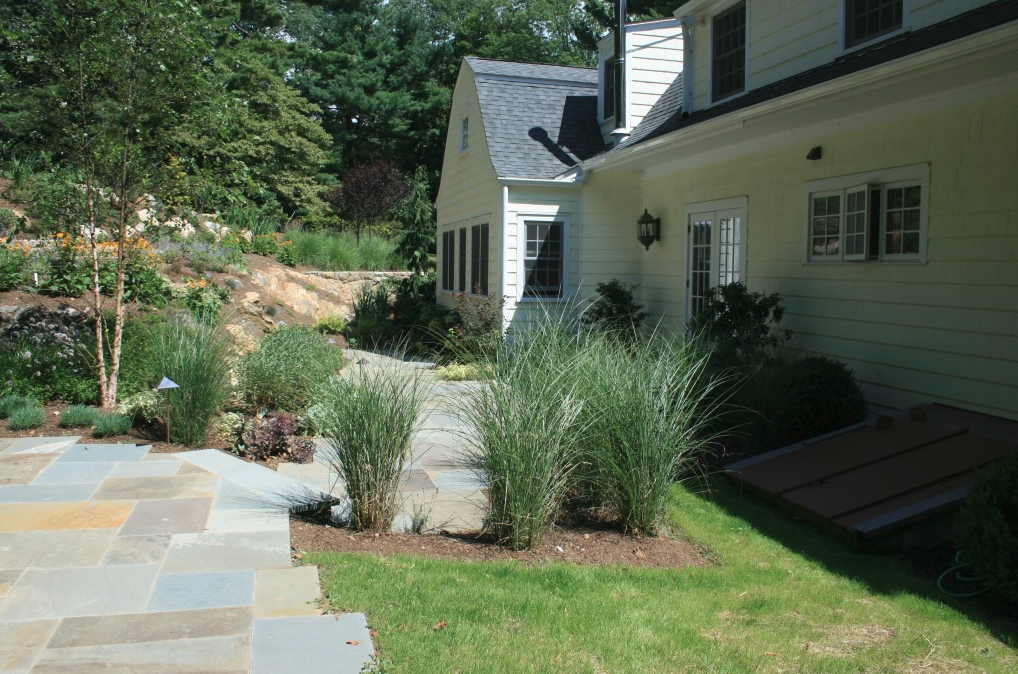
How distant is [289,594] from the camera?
3.89 meters

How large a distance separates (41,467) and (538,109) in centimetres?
1047

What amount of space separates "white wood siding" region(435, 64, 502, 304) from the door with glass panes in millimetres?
3367

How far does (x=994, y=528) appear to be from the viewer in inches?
166

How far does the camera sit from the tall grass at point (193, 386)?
6832mm

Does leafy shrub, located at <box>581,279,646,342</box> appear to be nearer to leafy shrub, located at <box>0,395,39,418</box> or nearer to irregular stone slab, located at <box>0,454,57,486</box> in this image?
leafy shrub, located at <box>0,395,39,418</box>

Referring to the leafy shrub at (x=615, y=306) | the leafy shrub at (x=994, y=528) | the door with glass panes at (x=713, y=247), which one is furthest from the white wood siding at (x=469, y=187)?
the leafy shrub at (x=994, y=528)

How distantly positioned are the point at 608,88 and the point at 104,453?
10.5 m

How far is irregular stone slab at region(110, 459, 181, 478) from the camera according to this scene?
5.89m

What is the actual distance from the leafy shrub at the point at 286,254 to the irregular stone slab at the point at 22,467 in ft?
36.7

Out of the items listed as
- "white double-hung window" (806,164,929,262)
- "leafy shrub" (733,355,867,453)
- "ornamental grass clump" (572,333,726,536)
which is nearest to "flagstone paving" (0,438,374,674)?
"ornamental grass clump" (572,333,726,536)

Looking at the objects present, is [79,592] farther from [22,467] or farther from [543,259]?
[543,259]

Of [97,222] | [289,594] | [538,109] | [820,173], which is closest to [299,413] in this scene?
[97,222]

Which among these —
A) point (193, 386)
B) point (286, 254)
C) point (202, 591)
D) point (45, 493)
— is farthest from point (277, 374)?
point (286, 254)

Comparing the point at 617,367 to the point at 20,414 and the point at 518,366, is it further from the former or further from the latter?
the point at 20,414
